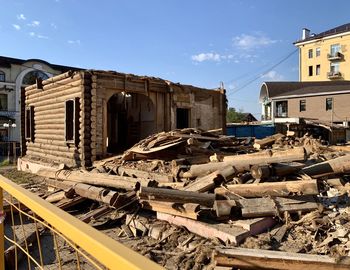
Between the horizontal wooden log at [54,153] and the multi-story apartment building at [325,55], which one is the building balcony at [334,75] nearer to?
the multi-story apartment building at [325,55]

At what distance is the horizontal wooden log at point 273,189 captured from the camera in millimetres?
6348

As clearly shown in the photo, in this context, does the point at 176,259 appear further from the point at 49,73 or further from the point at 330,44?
the point at 330,44

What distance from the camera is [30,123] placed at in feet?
63.1

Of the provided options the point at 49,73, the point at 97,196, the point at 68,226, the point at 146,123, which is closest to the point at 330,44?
the point at 49,73

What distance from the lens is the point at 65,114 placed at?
15055 mm

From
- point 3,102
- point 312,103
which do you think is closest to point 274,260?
point 312,103

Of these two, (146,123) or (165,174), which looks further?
(146,123)

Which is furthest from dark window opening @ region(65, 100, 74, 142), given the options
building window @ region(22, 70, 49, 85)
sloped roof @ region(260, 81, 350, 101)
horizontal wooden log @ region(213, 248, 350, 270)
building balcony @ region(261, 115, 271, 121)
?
building balcony @ region(261, 115, 271, 121)

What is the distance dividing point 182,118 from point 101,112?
4.97 metres

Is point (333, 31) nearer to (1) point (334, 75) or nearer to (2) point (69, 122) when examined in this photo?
(1) point (334, 75)

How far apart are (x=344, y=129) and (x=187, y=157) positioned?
25.5 m

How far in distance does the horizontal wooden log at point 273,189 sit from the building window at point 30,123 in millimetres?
14969

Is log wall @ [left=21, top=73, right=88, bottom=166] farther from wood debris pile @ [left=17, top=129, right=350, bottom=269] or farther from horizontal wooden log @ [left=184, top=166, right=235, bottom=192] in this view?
horizontal wooden log @ [left=184, top=166, right=235, bottom=192]

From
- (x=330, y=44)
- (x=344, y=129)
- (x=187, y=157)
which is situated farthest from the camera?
(x=330, y=44)
